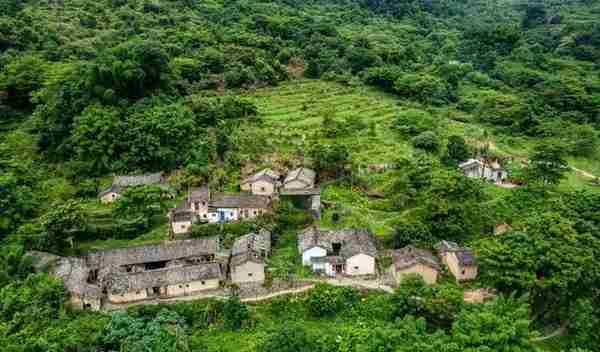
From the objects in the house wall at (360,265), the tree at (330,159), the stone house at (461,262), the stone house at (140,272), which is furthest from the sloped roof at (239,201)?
the stone house at (461,262)

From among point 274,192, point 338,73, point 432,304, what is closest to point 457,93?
point 338,73

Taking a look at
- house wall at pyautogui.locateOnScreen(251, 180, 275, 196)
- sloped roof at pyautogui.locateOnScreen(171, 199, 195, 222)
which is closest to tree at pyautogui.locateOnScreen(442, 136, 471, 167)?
house wall at pyautogui.locateOnScreen(251, 180, 275, 196)

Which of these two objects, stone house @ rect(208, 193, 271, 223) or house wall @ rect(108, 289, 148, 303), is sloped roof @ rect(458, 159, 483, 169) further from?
house wall @ rect(108, 289, 148, 303)

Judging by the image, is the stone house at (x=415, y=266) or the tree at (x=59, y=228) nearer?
the stone house at (x=415, y=266)

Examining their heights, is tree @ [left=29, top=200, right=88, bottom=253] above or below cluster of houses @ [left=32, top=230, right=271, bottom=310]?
above

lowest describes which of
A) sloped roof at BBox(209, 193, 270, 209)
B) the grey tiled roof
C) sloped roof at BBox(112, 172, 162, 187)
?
the grey tiled roof

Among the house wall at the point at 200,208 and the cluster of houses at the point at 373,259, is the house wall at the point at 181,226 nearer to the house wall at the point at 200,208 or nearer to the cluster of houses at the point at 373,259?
the house wall at the point at 200,208

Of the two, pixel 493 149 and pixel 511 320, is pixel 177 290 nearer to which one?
pixel 511 320
